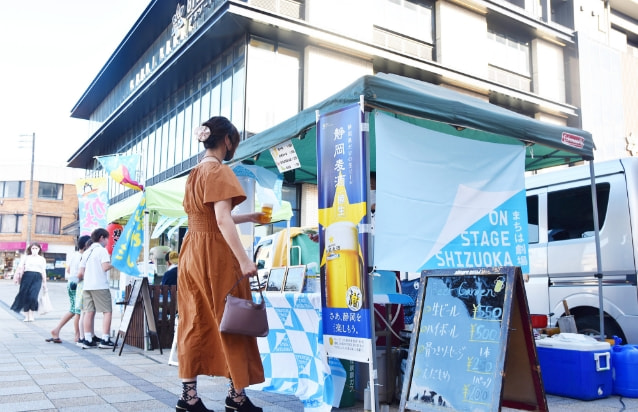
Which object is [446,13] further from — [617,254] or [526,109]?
[617,254]

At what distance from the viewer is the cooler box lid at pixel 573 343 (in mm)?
4902

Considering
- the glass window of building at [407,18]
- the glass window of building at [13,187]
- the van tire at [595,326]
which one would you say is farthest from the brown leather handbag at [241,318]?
the glass window of building at [13,187]

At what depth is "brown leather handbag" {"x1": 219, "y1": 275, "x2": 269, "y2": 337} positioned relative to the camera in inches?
129

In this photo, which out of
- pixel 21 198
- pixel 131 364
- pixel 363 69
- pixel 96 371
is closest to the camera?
pixel 96 371

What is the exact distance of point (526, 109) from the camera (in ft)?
71.0

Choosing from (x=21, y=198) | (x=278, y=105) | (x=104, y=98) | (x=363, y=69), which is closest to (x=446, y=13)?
(x=363, y=69)

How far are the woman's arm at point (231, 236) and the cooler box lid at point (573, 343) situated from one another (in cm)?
326

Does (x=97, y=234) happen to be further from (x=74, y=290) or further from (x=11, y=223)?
(x=11, y=223)

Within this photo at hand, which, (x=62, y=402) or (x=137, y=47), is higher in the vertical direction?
(x=137, y=47)

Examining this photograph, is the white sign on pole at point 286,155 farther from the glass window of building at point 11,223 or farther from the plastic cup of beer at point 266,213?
the glass window of building at point 11,223

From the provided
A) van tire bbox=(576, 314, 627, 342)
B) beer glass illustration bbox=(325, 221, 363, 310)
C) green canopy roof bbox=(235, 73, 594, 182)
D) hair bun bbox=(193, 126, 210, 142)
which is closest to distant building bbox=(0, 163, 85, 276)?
green canopy roof bbox=(235, 73, 594, 182)

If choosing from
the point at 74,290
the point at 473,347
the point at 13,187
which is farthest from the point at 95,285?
the point at 13,187

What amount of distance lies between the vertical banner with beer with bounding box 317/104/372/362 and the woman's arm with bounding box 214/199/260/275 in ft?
3.34

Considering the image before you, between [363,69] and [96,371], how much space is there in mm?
13713
